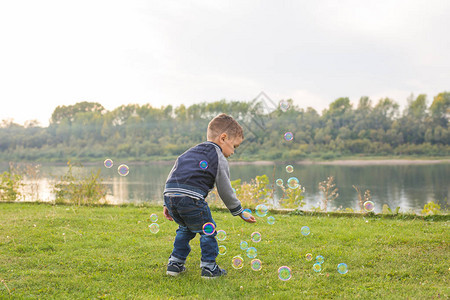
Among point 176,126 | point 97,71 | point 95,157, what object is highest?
point 97,71

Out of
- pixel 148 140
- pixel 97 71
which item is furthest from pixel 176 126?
pixel 97 71

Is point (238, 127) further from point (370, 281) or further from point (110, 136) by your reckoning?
point (110, 136)

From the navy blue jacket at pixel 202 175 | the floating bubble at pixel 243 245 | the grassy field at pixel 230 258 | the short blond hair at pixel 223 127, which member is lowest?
the grassy field at pixel 230 258

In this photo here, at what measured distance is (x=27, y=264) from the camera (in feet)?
13.8

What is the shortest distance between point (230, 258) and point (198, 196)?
3.71 ft

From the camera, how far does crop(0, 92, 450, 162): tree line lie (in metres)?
47.2

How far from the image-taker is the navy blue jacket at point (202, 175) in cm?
380

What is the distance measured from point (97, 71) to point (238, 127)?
130 ft

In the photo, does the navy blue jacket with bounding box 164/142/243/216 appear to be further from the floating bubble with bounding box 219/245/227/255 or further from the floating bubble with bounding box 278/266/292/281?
the floating bubble with bounding box 219/245/227/255

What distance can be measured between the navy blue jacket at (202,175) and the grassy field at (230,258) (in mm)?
864

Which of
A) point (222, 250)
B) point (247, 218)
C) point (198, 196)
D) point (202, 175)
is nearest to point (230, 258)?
point (222, 250)

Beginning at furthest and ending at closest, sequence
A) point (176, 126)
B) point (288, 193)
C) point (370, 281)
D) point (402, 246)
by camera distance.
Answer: point (176, 126) < point (288, 193) < point (402, 246) < point (370, 281)

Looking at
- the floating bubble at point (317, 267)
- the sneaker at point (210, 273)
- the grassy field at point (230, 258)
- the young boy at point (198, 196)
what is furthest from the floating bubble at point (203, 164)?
the floating bubble at point (317, 267)

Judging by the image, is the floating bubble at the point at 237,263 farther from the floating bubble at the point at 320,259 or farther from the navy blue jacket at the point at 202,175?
the floating bubble at the point at 320,259
